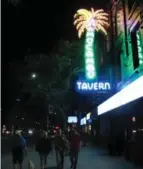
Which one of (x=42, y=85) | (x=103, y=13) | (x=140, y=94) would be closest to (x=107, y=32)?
(x=103, y=13)

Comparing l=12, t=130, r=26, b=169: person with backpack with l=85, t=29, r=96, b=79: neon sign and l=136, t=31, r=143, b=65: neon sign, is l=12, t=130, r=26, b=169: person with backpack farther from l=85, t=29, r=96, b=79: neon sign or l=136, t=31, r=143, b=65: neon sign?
l=85, t=29, r=96, b=79: neon sign

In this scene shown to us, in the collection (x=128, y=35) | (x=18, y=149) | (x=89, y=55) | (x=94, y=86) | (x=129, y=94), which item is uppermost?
(x=89, y=55)

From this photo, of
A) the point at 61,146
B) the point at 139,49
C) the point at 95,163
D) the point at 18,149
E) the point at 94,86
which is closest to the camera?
the point at 18,149

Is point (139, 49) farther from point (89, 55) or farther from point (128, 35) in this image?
point (89, 55)

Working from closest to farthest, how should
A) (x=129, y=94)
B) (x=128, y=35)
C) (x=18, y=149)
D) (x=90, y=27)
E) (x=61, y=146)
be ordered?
(x=18, y=149), (x=61, y=146), (x=129, y=94), (x=128, y=35), (x=90, y=27)

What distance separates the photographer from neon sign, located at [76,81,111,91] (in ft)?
88.9

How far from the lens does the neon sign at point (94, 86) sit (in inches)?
1067

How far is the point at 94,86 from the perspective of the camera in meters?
27.2

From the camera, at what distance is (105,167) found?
16.9 m

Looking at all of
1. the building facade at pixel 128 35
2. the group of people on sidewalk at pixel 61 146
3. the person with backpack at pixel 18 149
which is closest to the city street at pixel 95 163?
the group of people on sidewalk at pixel 61 146

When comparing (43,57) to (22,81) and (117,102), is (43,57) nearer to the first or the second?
(22,81)

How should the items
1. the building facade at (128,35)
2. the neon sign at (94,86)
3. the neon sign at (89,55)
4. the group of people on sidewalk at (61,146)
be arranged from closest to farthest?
the group of people on sidewalk at (61,146) < the building facade at (128,35) < the neon sign at (94,86) < the neon sign at (89,55)

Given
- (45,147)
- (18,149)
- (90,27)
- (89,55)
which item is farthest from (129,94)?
(90,27)

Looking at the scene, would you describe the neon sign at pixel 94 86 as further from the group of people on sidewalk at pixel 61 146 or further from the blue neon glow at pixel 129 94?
the group of people on sidewalk at pixel 61 146
